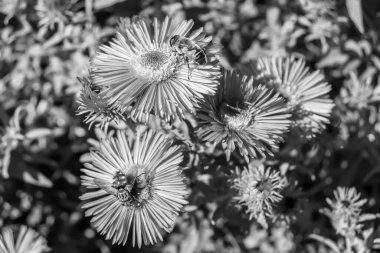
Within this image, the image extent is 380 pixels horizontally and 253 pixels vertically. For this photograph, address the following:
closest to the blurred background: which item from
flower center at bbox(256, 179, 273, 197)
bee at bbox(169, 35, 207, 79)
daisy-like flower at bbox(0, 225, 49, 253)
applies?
daisy-like flower at bbox(0, 225, 49, 253)

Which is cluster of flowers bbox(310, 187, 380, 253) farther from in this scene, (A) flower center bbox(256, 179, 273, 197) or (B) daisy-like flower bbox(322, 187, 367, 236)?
(A) flower center bbox(256, 179, 273, 197)

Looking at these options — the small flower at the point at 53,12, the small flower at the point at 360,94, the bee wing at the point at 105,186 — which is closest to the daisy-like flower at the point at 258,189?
the bee wing at the point at 105,186

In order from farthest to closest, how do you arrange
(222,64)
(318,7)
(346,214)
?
1. (318,7)
2. (222,64)
3. (346,214)

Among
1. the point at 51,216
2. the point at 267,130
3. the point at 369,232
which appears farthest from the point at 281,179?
the point at 51,216

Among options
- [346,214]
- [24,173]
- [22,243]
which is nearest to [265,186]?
[346,214]

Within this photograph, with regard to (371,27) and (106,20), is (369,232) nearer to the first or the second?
(371,27)

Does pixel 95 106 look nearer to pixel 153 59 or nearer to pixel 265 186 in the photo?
pixel 153 59

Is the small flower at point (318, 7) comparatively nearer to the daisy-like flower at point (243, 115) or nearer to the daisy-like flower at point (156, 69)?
the daisy-like flower at point (243, 115)
